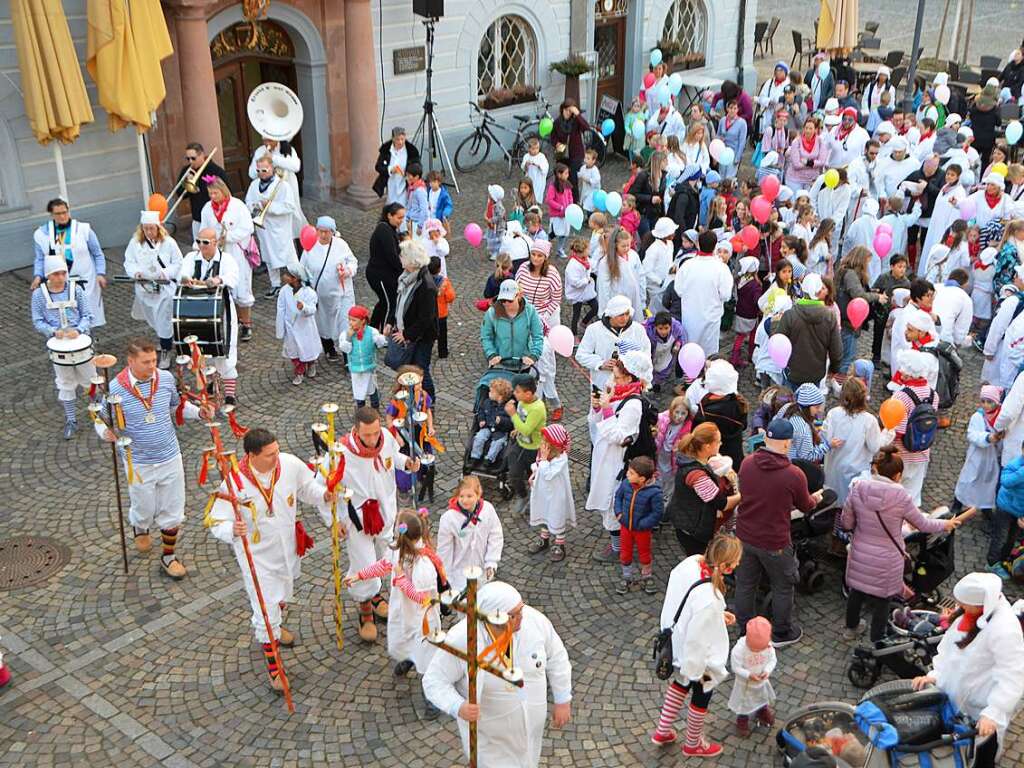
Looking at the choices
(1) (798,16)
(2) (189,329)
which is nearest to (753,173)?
(2) (189,329)

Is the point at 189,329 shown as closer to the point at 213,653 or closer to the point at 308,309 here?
the point at 308,309

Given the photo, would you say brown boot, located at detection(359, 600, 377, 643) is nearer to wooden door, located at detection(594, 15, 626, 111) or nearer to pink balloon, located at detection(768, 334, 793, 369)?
pink balloon, located at detection(768, 334, 793, 369)

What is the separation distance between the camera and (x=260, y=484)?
22.7 ft

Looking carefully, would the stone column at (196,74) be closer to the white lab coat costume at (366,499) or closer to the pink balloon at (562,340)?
the pink balloon at (562,340)

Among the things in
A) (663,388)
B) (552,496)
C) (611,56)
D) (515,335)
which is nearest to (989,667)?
(552,496)

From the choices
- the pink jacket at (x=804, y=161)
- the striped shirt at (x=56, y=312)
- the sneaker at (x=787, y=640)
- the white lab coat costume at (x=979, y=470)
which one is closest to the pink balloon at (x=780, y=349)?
the white lab coat costume at (x=979, y=470)

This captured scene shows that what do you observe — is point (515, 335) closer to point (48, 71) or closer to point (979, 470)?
point (979, 470)

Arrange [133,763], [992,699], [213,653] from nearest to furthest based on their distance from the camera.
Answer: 1. [992,699]
2. [133,763]
3. [213,653]

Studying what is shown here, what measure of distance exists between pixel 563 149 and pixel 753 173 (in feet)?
12.4

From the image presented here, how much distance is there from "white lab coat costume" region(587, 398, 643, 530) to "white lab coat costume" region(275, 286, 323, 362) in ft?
12.6

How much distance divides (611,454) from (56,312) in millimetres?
5668

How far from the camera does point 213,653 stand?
7.71 m

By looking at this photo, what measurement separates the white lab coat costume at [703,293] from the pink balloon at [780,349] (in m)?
1.01

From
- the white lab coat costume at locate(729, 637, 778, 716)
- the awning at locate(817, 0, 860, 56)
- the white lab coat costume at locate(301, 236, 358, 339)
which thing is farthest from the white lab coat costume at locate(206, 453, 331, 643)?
the awning at locate(817, 0, 860, 56)
